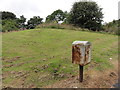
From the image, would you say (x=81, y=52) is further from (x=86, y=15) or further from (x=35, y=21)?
(x=35, y=21)

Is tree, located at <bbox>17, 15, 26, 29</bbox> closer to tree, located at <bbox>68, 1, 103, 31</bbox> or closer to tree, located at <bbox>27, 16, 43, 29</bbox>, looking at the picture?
tree, located at <bbox>27, 16, 43, 29</bbox>

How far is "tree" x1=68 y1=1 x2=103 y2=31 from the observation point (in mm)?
17781

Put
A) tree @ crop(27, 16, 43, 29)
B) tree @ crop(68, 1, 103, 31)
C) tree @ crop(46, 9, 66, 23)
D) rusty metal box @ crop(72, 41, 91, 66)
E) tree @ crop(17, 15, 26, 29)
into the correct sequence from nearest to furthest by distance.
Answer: rusty metal box @ crop(72, 41, 91, 66) < tree @ crop(68, 1, 103, 31) < tree @ crop(17, 15, 26, 29) < tree @ crop(46, 9, 66, 23) < tree @ crop(27, 16, 43, 29)

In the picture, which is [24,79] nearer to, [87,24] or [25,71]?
[25,71]

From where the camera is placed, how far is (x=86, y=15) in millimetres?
17891

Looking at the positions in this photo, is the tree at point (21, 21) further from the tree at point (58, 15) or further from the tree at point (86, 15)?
the tree at point (86, 15)

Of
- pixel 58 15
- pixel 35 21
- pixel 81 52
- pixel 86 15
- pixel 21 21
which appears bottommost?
pixel 81 52

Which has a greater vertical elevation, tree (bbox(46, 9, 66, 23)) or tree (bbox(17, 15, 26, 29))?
tree (bbox(46, 9, 66, 23))

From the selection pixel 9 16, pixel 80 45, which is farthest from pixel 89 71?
pixel 9 16

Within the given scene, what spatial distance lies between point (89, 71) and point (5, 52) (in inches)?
166

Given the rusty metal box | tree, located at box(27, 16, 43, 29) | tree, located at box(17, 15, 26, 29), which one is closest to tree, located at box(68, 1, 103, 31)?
the rusty metal box

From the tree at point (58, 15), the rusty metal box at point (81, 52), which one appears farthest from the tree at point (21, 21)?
the rusty metal box at point (81, 52)

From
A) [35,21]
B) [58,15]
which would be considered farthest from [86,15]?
[35,21]

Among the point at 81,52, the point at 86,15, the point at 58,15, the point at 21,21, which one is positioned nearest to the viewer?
the point at 81,52
